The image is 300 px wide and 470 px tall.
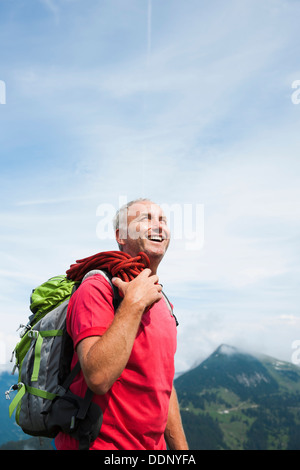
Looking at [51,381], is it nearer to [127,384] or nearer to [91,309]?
[127,384]

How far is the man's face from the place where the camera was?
5434mm

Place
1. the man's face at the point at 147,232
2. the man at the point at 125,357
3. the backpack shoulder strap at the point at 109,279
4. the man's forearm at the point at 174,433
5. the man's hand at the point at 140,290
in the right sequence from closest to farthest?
the man at the point at 125,357 → the man's hand at the point at 140,290 → the backpack shoulder strap at the point at 109,279 → the man's face at the point at 147,232 → the man's forearm at the point at 174,433

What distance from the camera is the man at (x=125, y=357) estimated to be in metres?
3.81

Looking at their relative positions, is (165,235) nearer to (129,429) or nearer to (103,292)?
(103,292)

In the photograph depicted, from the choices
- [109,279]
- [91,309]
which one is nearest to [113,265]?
[109,279]

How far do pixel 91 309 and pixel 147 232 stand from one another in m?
1.68

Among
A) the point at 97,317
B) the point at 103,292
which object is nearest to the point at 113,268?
the point at 103,292

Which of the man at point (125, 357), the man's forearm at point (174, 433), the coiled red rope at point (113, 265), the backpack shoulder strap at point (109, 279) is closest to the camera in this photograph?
the man at point (125, 357)

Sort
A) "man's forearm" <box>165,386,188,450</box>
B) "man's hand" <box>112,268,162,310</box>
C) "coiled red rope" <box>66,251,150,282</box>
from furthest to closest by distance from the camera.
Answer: "man's forearm" <box>165,386,188,450</box>
"coiled red rope" <box>66,251,150,282</box>
"man's hand" <box>112,268,162,310</box>

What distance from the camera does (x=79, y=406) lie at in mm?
4102

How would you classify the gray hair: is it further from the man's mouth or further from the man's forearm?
the man's forearm

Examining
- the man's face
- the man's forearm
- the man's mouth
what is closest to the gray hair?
the man's face

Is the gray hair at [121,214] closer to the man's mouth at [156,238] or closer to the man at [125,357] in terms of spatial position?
the man's mouth at [156,238]

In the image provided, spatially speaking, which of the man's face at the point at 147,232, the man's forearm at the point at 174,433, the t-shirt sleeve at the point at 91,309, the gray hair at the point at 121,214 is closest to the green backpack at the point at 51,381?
the t-shirt sleeve at the point at 91,309
